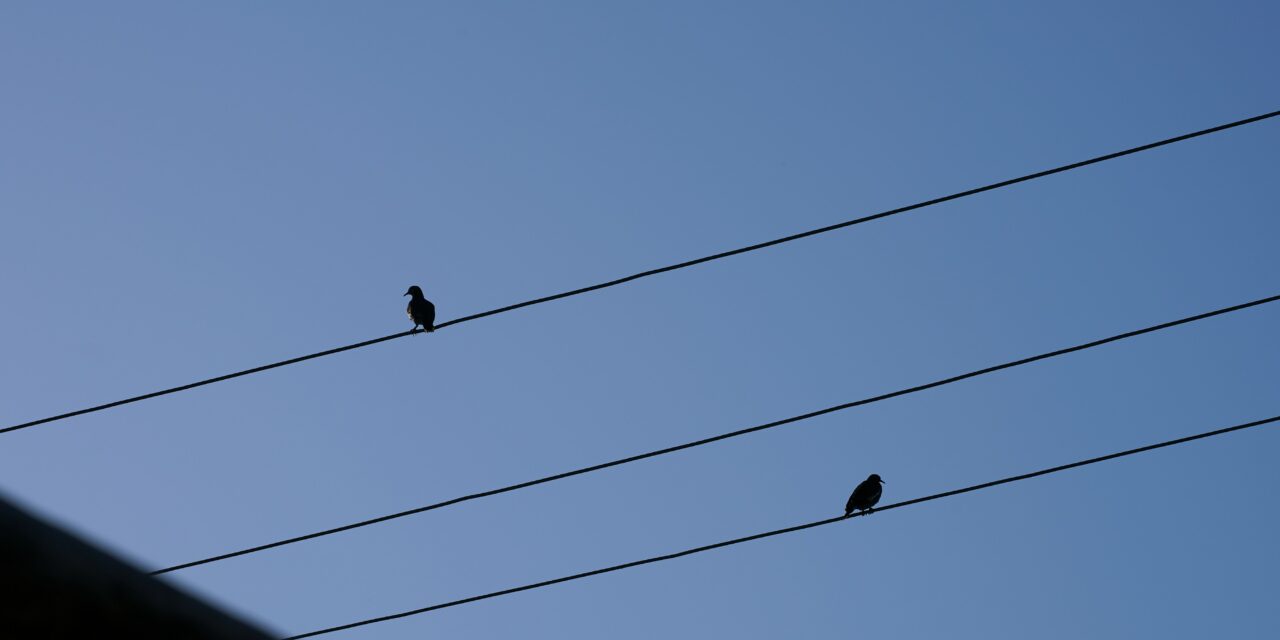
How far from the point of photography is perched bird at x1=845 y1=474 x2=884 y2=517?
17250 millimetres

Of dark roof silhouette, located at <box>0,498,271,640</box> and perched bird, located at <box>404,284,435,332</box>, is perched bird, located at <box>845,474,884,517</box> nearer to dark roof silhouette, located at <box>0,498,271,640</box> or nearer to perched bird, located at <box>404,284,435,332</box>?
perched bird, located at <box>404,284,435,332</box>

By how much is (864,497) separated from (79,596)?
1421 centimetres

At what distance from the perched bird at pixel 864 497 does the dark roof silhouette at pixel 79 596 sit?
13.8 m

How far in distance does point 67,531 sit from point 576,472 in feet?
16.8

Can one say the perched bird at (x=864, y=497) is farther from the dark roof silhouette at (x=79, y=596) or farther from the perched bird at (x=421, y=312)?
the dark roof silhouette at (x=79, y=596)

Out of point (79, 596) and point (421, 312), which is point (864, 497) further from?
point (79, 596)

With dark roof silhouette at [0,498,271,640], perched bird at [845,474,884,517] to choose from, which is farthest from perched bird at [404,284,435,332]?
dark roof silhouette at [0,498,271,640]

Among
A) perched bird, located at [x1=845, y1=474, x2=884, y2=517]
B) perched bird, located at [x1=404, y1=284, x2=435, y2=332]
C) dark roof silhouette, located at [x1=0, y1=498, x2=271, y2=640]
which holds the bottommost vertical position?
perched bird, located at [x1=845, y1=474, x2=884, y2=517]

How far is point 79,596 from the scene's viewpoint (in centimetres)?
369

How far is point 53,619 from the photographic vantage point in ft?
12.4

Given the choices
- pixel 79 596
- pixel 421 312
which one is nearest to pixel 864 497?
pixel 421 312

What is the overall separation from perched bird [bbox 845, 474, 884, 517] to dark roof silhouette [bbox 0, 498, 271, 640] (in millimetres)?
13841

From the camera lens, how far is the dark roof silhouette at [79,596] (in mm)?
3516

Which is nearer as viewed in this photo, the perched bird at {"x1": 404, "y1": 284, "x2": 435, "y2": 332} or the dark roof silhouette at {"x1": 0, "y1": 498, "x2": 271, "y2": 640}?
the dark roof silhouette at {"x1": 0, "y1": 498, "x2": 271, "y2": 640}
